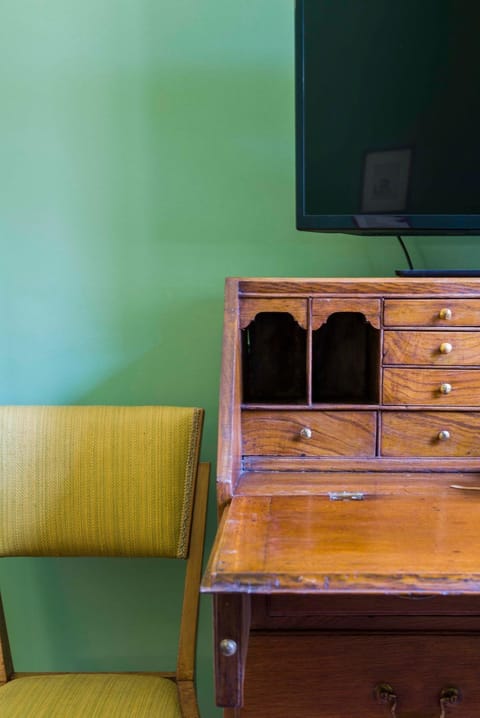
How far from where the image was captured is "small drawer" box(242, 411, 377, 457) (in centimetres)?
96

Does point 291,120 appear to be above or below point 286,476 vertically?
above

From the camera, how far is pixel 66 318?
1273 mm

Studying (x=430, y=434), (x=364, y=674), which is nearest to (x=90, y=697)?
(x=364, y=674)

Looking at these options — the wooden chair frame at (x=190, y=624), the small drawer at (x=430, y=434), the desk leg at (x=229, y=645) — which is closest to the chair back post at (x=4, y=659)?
the wooden chair frame at (x=190, y=624)

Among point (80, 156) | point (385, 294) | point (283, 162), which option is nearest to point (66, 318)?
point (80, 156)

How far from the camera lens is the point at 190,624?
1001 mm

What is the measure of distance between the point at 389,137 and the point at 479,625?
80cm

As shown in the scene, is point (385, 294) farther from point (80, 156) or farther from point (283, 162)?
point (80, 156)

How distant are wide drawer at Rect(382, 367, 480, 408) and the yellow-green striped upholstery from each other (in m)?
0.36

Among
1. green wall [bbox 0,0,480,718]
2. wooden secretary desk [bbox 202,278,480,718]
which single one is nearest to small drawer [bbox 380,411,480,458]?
wooden secretary desk [bbox 202,278,480,718]

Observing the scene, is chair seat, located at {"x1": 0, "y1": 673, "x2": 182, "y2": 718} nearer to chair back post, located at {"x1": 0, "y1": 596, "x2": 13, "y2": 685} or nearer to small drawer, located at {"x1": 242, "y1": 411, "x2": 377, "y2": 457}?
chair back post, located at {"x1": 0, "y1": 596, "x2": 13, "y2": 685}

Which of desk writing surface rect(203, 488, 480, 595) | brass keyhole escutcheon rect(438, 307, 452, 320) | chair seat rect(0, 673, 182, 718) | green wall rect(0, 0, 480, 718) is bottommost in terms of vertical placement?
chair seat rect(0, 673, 182, 718)

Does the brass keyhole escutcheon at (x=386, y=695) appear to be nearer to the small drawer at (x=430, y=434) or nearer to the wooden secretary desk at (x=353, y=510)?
the wooden secretary desk at (x=353, y=510)

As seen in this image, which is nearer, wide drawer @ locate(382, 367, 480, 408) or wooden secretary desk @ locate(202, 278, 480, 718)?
wooden secretary desk @ locate(202, 278, 480, 718)
